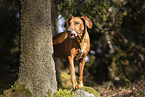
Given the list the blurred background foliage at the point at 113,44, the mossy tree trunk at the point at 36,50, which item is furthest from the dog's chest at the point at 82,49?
the blurred background foliage at the point at 113,44

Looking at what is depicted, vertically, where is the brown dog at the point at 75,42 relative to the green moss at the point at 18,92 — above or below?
above

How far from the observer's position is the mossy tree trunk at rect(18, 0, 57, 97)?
3.70 metres

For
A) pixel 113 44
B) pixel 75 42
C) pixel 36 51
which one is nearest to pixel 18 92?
pixel 36 51

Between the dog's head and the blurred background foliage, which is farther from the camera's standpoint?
the blurred background foliage

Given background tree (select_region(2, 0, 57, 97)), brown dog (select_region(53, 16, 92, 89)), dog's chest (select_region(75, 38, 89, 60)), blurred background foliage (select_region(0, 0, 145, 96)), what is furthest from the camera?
blurred background foliage (select_region(0, 0, 145, 96))

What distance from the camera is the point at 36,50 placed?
12.4 ft

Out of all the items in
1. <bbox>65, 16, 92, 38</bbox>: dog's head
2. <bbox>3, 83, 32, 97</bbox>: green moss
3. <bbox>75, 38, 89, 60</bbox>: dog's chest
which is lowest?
<bbox>3, 83, 32, 97</bbox>: green moss

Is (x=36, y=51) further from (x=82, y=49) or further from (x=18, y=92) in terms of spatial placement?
(x=82, y=49)

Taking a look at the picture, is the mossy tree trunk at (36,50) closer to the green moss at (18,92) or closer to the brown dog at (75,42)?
the green moss at (18,92)

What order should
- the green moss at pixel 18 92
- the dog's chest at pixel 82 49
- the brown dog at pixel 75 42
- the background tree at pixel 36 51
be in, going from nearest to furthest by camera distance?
the green moss at pixel 18 92
the background tree at pixel 36 51
the brown dog at pixel 75 42
the dog's chest at pixel 82 49

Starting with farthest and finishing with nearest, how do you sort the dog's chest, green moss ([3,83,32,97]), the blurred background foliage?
1. the blurred background foliage
2. the dog's chest
3. green moss ([3,83,32,97])

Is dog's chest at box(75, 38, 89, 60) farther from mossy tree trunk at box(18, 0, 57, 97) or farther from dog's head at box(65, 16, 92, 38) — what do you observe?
mossy tree trunk at box(18, 0, 57, 97)

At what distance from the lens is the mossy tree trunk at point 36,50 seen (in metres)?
3.70

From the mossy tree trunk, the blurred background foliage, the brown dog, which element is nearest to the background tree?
the mossy tree trunk
